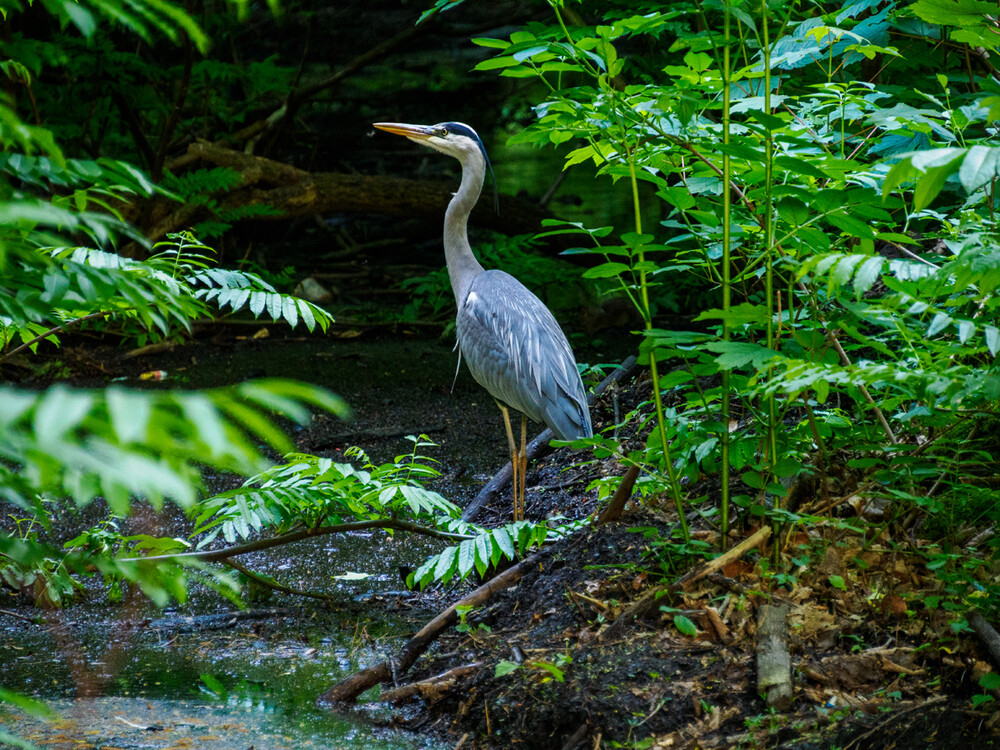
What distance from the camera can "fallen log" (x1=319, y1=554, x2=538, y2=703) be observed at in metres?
2.73

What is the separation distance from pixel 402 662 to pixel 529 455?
194 cm

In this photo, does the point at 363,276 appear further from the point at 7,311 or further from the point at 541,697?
the point at 7,311

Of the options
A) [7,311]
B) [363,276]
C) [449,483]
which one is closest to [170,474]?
[7,311]

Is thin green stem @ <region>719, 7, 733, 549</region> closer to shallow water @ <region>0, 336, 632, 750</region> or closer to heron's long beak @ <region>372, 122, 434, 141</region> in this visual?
shallow water @ <region>0, 336, 632, 750</region>

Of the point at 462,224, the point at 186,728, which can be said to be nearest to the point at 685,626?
the point at 186,728

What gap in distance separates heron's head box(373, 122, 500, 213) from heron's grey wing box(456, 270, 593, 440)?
0.82 metres

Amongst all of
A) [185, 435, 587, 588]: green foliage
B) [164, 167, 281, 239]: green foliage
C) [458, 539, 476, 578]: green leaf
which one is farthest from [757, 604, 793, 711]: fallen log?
[164, 167, 281, 239]: green foliage

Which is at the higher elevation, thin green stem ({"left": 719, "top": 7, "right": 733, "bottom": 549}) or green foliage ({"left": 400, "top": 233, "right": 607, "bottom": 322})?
thin green stem ({"left": 719, "top": 7, "right": 733, "bottom": 549})

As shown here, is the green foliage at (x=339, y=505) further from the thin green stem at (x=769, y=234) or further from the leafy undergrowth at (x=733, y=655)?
the thin green stem at (x=769, y=234)

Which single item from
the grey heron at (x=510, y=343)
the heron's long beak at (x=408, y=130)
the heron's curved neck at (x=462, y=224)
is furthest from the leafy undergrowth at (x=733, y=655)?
the heron's long beak at (x=408, y=130)

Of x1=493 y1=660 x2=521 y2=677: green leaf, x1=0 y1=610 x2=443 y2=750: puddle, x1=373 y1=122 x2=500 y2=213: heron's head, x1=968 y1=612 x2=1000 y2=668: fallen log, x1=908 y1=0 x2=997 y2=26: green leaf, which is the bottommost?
x1=0 y1=610 x2=443 y2=750: puddle

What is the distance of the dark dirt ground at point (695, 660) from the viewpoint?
2223 mm

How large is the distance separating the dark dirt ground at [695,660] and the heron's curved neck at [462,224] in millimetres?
2210

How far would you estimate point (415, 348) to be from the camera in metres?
7.37
